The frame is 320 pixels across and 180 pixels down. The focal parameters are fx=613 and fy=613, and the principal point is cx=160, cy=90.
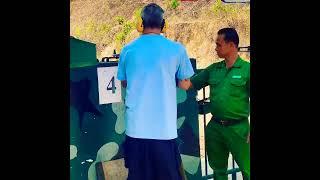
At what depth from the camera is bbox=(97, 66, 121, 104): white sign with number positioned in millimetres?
4158

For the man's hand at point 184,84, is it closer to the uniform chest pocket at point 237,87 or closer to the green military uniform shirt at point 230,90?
the green military uniform shirt at point 230,90

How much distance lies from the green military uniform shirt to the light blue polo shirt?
13.8 inches

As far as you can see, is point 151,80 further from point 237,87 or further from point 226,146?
point 226,146

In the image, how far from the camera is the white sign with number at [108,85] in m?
4.16

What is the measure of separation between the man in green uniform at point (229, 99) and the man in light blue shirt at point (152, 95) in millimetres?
319

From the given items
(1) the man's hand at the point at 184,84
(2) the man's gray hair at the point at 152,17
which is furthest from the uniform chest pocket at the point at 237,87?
(2) the man's gray hair at the point at 152,17

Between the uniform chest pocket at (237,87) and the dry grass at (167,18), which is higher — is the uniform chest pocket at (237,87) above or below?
below

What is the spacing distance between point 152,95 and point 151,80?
10cm

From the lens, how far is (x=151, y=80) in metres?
4.04

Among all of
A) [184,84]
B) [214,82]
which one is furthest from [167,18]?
[214,82]

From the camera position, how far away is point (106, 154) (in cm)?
426
